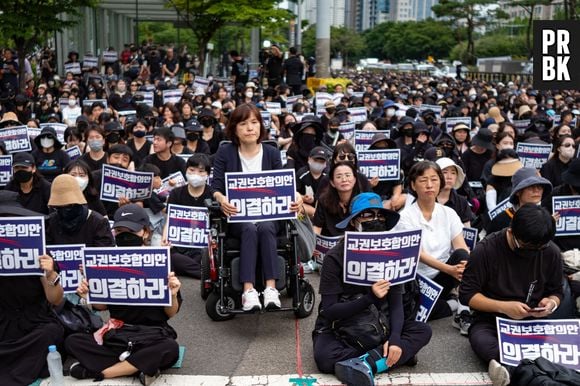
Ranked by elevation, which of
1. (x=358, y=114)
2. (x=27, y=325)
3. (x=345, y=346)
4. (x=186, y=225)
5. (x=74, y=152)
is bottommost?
(x=345, y=346)

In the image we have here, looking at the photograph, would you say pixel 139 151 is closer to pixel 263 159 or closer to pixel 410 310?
pixel 263 159

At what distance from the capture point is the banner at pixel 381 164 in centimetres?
1033

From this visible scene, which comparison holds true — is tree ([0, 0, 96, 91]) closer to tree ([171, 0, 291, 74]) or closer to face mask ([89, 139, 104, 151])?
tree ([171, 0, 291, 74])

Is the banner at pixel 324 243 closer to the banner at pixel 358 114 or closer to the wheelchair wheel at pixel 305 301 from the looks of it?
the wheelchair wheel at pixel 305 301

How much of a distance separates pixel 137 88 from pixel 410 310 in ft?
52.6

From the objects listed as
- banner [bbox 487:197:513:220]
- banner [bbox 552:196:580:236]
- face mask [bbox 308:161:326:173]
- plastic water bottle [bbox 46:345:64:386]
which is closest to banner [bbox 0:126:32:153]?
face mask [bbox 308:161:326:173]

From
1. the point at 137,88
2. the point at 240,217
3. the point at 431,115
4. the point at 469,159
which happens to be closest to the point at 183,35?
the point at 137,88

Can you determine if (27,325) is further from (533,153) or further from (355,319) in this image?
(533,153)

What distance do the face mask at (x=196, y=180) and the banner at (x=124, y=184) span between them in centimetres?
87

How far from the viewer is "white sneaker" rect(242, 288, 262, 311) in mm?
6465

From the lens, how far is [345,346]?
577 centimetres

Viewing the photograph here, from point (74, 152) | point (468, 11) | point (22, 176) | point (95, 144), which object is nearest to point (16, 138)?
point (74, 152)

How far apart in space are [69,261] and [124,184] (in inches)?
105

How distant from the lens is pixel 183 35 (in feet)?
211
